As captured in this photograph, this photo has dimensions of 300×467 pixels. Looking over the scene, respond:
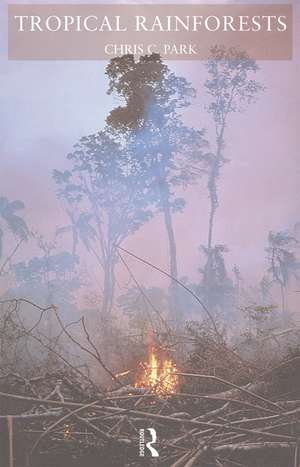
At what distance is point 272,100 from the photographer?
2.55 m

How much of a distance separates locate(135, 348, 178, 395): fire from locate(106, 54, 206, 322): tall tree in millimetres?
503

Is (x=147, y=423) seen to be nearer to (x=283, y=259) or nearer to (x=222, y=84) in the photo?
(x=283, y=259)

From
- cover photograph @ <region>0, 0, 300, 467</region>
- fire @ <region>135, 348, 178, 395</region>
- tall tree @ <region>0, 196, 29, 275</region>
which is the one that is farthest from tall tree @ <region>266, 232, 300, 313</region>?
tall tree @ <region>0, 196, 29, 275</region>

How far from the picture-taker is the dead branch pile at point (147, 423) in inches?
95.9

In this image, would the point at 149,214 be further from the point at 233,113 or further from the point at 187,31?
the point at 187,31

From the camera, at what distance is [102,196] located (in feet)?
8.29

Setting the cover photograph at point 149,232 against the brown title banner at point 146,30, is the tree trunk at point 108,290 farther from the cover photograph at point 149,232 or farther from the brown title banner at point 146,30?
the brown title banner at point 146,30

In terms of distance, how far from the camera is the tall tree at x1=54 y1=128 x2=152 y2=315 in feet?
8.23

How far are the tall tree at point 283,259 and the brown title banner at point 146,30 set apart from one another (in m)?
0.76

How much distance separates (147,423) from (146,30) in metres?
1.62

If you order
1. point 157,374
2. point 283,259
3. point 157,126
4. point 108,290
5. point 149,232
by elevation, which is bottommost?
point 157,374

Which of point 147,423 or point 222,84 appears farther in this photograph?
point 222,84

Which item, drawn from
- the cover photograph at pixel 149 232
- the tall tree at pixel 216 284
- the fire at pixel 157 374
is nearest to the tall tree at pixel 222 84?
the cover photograph at pixel 149 232

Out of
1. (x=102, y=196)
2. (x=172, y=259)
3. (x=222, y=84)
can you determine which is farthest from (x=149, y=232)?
(x=222, y=84)
